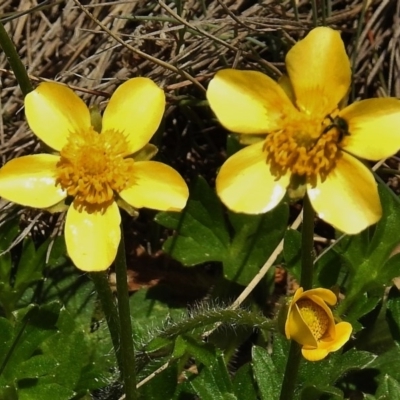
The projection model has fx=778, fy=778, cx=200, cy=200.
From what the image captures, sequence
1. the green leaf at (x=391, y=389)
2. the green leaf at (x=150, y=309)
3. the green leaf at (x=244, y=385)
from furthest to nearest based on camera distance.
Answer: the green leaf at (x=150, y=309), the green leaf at (x=244, y=385), the green leaf at (x=391, y=389)

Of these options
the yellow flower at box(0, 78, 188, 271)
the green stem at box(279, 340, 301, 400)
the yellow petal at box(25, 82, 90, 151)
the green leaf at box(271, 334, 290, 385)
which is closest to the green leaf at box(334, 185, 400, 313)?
the green leaf at box(271, 334, 290, 385)

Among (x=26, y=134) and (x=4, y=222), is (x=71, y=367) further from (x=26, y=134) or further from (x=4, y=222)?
(x=26, y=134)

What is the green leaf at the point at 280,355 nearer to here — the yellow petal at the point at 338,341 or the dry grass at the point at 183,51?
the yellow petal at the point at 338,341

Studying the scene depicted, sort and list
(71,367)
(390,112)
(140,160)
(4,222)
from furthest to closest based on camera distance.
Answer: (4,222) → (71,367) → (140,160) → (390,112)

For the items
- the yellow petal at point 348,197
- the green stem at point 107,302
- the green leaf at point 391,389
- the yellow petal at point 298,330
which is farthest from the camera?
the green leaf at point 391,389

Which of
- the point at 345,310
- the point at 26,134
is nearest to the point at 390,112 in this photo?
the point at 345,310

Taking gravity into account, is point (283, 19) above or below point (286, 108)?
below

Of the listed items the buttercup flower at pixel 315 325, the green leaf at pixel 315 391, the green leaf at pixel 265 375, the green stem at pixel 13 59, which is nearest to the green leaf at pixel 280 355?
the green leaf at pixel 265 375
